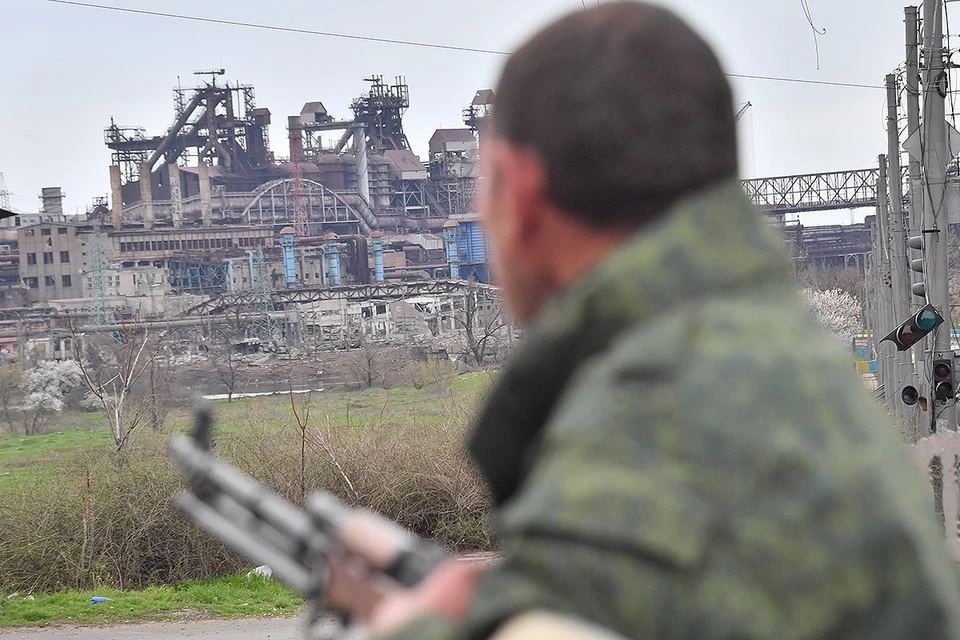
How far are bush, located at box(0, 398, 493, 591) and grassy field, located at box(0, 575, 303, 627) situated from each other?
0.76 metres

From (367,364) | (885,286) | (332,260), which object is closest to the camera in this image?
(885,286)

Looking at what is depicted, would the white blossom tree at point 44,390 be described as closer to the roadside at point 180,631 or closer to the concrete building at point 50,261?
the roadside at point 180,631

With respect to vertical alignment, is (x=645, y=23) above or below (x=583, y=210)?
above

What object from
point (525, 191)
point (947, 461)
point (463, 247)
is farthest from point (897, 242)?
point (463, 247)

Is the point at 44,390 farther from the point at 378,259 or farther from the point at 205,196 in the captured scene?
the point at 205,196

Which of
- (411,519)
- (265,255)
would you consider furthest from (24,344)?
(411,519)

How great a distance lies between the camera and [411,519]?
1864 cm

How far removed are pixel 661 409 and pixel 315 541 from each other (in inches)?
16.4

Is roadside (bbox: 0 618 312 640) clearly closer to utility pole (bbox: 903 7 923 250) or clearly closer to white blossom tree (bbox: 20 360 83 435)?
utility pole (bbox: 903 7 923 250)

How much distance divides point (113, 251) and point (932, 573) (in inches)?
4230

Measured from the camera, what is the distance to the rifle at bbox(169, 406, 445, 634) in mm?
1176

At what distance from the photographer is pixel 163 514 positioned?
56.1ft

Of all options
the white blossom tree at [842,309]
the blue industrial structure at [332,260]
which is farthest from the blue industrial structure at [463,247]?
the white blossom tree at [842,309]

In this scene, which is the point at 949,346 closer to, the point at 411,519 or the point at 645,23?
the point at 411,519
